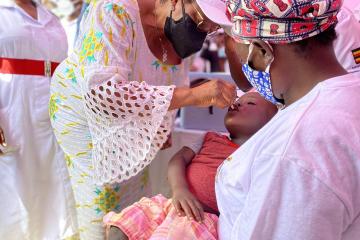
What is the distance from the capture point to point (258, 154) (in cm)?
75

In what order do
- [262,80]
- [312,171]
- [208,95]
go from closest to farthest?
[312,171]
[262,80]
[208,95]

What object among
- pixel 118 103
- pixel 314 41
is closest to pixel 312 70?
pixel 314 41

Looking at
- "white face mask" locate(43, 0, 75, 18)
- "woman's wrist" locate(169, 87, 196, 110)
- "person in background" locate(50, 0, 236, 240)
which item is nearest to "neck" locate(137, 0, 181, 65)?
"person in background" locate(50, 0, 236, 240)

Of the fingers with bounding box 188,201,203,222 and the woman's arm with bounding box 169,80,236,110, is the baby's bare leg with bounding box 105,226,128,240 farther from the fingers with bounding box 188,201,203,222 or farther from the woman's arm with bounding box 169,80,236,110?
the woman's arm with bounding box 169,80,236,110

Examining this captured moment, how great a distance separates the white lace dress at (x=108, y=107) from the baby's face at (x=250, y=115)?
0.74 ft

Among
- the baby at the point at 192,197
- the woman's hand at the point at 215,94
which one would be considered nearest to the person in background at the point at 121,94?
the woman's hand at the point at 215,94

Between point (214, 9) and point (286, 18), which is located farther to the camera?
point (214, 9)

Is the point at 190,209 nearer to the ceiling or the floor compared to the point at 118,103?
nearer to the floor

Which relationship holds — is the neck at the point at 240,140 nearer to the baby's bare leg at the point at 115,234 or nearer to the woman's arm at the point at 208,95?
the woman's arm at the point at 208,95

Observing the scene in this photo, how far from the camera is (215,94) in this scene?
1260 mm

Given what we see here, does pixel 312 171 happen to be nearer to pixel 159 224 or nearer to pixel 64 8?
pixel 159 224

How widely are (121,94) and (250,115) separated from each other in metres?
0.45

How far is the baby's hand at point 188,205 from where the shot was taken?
3.79 ft

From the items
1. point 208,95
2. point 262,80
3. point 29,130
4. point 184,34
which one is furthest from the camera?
point 29,130
